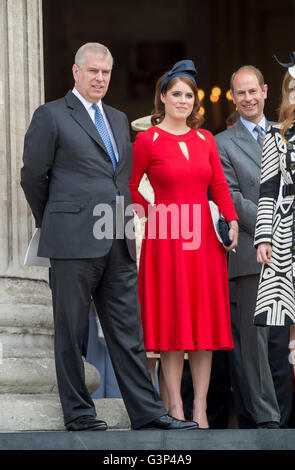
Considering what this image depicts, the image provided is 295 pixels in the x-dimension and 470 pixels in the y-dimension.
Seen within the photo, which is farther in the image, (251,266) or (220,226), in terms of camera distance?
(251,266)

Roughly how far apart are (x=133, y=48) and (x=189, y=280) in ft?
23.7

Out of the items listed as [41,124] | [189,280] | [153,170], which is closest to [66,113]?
[41,124]

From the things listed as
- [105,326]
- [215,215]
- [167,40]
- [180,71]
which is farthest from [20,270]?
[167,40]

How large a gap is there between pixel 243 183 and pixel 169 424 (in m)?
1.73

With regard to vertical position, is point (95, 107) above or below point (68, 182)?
above

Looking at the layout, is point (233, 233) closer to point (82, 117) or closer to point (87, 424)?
point (82, 117)

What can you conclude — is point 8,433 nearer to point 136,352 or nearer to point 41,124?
point 136,352

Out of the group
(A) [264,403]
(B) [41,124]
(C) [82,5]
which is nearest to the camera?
(B) [41,124]

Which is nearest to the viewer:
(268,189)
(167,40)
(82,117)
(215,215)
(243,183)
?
(82,117)

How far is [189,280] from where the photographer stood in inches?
272

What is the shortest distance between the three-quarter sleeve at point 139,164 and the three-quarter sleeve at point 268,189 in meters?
0.67

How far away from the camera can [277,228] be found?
6633mm

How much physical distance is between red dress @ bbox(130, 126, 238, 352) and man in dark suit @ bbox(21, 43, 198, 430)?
0.45m

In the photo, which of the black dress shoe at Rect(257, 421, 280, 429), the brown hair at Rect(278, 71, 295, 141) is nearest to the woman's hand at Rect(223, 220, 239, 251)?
the brown hair at Rect(278, 71, 295, 141)
